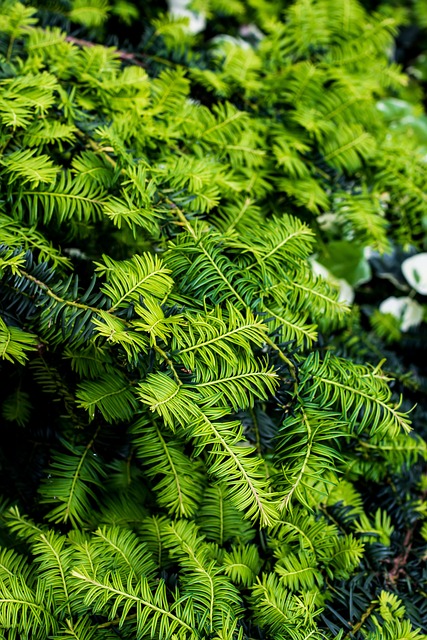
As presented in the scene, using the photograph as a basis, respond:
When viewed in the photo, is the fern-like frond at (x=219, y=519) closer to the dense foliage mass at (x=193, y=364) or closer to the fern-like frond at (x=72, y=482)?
the dense foliage mass at (x=193, y=364)

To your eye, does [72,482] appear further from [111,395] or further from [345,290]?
[345,290]

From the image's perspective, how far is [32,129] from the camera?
695mm

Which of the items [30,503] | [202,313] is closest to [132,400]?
[202,313]

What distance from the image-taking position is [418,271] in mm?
1013

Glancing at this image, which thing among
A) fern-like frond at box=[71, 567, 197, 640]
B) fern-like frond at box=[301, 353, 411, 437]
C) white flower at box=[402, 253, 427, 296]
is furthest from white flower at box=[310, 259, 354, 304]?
fern-like frond at box=[71, 567, 197, 640]

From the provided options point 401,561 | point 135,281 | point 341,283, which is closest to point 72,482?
point 135,281

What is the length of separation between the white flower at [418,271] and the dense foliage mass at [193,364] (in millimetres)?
96

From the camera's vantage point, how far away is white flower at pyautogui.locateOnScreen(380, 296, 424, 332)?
3.39ft

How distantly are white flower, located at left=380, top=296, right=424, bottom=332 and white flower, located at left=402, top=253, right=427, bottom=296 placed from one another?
37mm

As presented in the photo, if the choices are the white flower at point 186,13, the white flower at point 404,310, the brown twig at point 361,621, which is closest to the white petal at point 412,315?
the white flower at point 404,310

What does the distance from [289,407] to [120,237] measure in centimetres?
31

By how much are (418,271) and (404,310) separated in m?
0.07

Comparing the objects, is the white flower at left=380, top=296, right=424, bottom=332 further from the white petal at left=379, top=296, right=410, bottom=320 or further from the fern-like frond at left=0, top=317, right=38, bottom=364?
the fern-like frond at left=0, top=317, right=38, bottom=364

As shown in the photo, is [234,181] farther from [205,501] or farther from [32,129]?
[205,501]
